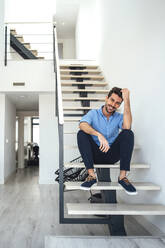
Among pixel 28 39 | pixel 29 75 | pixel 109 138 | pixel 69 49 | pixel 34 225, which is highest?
pixel 69 49

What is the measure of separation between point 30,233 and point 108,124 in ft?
4.23

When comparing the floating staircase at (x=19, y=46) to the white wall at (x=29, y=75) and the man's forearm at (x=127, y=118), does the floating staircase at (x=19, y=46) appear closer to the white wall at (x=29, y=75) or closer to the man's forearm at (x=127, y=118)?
the white wall at (x=29, y=75)

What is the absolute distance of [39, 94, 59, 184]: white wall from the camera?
5656 mm

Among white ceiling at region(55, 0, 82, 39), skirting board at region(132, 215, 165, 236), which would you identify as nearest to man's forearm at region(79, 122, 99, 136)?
skirting board at region(132, 215, 165, 236)

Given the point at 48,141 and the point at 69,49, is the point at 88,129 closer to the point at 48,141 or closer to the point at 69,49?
the point at 48,141

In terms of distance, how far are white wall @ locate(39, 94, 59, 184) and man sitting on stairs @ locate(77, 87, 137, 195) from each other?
351cm

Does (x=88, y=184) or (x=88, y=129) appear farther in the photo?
(x=88, y=129)

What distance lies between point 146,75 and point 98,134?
3.00ft

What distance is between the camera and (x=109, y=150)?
2.20 m

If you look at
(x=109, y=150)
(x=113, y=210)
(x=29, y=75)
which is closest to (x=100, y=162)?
(x=109, y=150)

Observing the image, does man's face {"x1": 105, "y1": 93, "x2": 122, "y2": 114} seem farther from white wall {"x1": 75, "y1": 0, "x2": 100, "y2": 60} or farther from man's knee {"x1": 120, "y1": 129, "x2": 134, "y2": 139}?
white wall {"x1": 75, "y1": 0, "x2": 100, "y2": 60}

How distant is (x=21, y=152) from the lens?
9.00 metres

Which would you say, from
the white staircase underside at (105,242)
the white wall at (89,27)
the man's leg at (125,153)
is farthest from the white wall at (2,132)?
the white staircase underside at (105,242)

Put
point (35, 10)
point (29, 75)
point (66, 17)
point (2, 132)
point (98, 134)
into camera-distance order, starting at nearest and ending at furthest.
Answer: point (98, 134)
point (29, 75)
point (2, 132)
point (35, 10)
point (66, 17)
